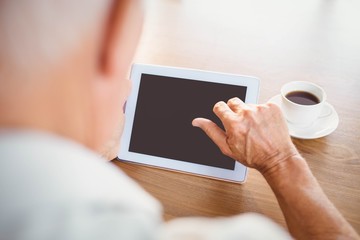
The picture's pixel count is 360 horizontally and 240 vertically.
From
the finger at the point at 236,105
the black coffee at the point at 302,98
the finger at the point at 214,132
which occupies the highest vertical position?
the black coffee at the point at 302,98

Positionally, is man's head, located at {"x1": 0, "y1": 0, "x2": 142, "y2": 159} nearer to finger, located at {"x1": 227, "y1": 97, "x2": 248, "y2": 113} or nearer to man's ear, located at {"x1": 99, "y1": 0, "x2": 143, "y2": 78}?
man's ear, located at {"x1": 99, "y1": 0, "x2": 143, "y2": 78}

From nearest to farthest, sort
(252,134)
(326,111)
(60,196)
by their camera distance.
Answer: (60,196) → (252,134) → (326,111)

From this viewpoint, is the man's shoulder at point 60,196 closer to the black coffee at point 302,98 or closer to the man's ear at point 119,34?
the man's ear at point 119,34

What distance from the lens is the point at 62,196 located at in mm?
378

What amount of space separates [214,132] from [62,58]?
21.8 inches

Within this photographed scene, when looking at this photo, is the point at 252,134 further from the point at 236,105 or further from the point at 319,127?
the point at 319,127

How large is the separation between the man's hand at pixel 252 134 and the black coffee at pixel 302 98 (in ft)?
0.24

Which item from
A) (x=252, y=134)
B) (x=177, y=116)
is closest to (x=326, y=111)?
(x=252, y=134)

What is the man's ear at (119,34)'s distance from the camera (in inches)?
17.3

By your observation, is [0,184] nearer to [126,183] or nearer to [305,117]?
[126,183]

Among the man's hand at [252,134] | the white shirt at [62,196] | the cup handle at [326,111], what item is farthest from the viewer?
the cup handle at [326,111]

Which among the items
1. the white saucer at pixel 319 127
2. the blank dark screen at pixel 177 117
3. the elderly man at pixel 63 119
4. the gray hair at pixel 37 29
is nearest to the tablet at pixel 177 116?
the blank dark screen at pixel 177 117

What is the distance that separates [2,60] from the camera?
381mm

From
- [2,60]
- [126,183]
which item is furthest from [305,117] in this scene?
[2,60]
